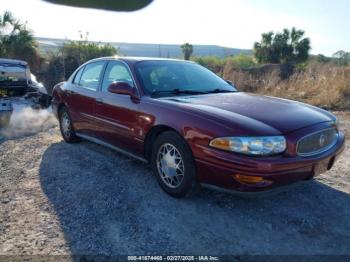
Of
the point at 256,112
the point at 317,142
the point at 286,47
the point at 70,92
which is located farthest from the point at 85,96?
the point at 286,47

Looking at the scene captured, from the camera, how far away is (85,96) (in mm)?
5496

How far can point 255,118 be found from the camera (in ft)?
11.5

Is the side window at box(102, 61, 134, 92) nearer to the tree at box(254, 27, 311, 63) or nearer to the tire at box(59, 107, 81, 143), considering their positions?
the tire at box(59, 107, 81, 143)

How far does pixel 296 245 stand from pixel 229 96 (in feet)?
6.58

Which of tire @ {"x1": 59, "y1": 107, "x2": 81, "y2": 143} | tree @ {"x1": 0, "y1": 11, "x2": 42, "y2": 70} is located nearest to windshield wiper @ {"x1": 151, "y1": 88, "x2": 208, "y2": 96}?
tire @ {"x1": 59, "y1": 107, "x2": 81, "y2": 143}

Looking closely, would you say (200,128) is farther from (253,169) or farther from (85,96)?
(85,96)

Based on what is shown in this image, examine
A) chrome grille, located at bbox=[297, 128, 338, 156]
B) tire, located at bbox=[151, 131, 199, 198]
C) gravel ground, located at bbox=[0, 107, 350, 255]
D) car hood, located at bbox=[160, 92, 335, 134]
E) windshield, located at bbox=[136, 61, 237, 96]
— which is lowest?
gravel ground, located at bbox=[0, 107, 350, 255]

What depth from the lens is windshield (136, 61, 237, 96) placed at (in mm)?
4500

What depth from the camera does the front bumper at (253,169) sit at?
3.18 metres

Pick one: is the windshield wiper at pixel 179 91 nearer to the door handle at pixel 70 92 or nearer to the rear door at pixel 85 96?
the rear door at pixel 85 96

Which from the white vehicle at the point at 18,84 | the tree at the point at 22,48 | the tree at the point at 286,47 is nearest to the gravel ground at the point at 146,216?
the white vehicle at the point at 18,84

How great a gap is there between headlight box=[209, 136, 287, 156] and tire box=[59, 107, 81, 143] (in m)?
3.63

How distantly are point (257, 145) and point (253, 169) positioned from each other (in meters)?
0.22

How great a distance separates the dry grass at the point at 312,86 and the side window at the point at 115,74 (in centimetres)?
700
